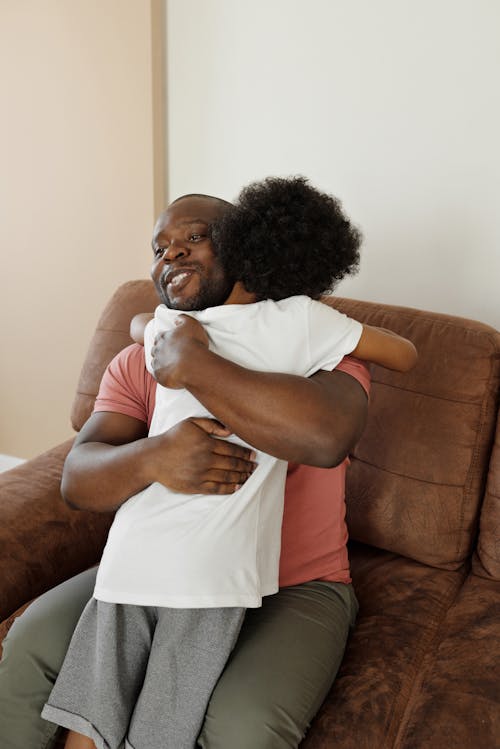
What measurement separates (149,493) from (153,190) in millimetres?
1373

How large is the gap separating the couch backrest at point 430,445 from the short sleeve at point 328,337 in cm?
47

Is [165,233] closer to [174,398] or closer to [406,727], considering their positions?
[174,398]

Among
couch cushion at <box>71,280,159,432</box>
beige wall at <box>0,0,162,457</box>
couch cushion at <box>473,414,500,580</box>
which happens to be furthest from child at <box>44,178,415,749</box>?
beige wall at <box>0,0,162,457</box>

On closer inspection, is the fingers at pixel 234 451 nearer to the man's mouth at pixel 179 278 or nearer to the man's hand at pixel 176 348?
the man's hand at pixel 176 348

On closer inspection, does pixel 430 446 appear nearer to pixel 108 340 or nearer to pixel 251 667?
pixel 251 667

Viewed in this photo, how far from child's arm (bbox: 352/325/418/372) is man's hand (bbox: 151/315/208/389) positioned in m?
0.27

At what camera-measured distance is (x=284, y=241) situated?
1206mm

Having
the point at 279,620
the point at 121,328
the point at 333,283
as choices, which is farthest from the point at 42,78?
the point at 279,620

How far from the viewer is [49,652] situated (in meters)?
1.17

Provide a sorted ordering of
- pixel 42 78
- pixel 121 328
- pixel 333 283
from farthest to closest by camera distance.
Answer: pixel 42 78 < pixel 121 328 < pixel 333 283

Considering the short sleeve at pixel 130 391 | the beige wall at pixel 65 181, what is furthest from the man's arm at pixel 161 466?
the beige wall at pixel 65 181

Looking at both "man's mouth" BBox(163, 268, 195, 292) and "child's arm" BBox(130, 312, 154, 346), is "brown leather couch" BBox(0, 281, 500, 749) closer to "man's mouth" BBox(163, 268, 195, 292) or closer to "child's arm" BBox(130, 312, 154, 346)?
"child's arm" BBox(130, 312, 154, 346)

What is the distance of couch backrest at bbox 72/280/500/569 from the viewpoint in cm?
151

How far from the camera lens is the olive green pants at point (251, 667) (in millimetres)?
1045
